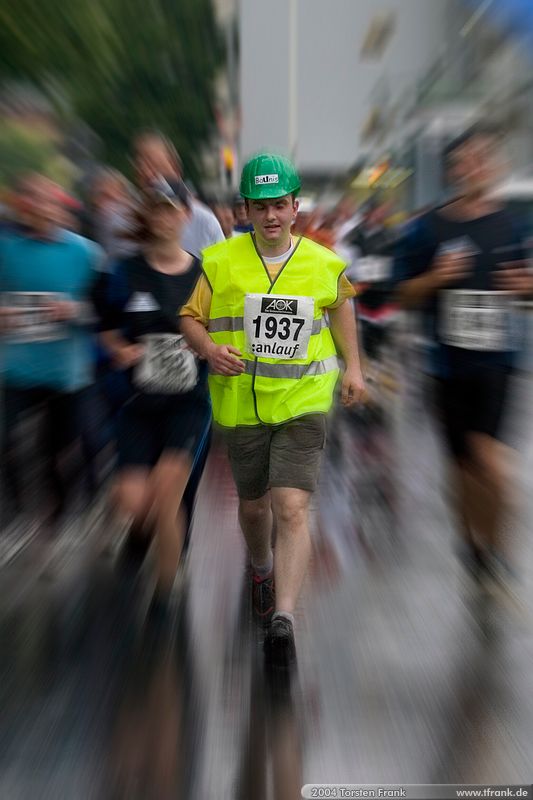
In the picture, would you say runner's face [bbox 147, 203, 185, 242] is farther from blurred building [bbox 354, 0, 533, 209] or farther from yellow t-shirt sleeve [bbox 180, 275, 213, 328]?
blurred building [bbox 354, 0, 533, 209]

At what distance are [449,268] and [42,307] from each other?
2010 mm

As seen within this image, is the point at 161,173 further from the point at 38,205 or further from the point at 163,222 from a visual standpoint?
the point at 38,205

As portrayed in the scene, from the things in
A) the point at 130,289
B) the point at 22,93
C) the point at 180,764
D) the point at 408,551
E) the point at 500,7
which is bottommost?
the point at 408,551

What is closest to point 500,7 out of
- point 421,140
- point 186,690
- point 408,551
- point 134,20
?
point 421,140

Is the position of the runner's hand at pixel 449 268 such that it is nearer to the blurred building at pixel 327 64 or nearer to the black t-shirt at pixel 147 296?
the black t-shirt at pixel 147 296

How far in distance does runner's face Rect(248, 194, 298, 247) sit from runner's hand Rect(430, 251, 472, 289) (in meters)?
0.91

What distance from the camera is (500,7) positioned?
31.4 m

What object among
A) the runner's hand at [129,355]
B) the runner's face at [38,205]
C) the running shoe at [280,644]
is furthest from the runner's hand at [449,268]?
the runner's face at [38,205]

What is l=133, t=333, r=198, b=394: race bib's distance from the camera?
5234 mm

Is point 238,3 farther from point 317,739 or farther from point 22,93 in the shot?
point 317,739

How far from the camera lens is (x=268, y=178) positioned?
4723 mm

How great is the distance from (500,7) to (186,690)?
3020 centimetres

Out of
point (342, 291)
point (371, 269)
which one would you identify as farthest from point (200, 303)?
point (371, 269)

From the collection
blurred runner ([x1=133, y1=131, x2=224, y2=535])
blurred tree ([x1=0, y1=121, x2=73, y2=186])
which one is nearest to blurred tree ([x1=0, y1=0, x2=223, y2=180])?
blurred tree ([x1=0, y1=121, x2=73, y2=186])
